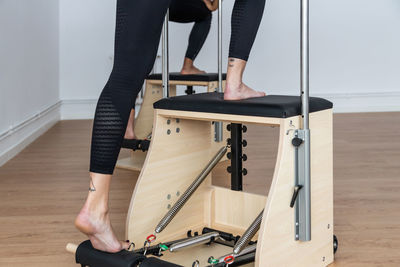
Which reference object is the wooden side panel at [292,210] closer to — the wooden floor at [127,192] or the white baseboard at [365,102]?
the wooden floor at [127,192]

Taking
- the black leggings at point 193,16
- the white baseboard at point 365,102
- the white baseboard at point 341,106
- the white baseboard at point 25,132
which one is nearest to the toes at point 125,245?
the black leggings at point 193,16

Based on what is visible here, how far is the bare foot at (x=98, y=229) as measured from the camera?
3.76 feet

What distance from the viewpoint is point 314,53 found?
4.80 metres

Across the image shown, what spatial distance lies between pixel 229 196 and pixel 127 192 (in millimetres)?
677

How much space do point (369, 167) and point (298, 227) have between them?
1.43m

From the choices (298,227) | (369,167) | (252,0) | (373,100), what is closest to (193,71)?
(369,167)

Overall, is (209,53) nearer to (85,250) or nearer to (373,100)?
(373,100)

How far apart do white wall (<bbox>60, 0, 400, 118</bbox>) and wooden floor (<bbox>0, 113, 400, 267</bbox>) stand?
106 centimetres

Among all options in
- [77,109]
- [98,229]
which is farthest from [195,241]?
[77,109]

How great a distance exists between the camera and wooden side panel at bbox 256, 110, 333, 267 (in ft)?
3.82

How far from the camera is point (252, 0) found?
1394mm

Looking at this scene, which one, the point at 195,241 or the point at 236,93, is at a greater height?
the point at 236,93

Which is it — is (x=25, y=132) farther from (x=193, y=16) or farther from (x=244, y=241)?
(x=244, y=241)

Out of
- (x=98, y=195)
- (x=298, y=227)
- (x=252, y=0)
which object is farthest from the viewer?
(x=252, y=0)
